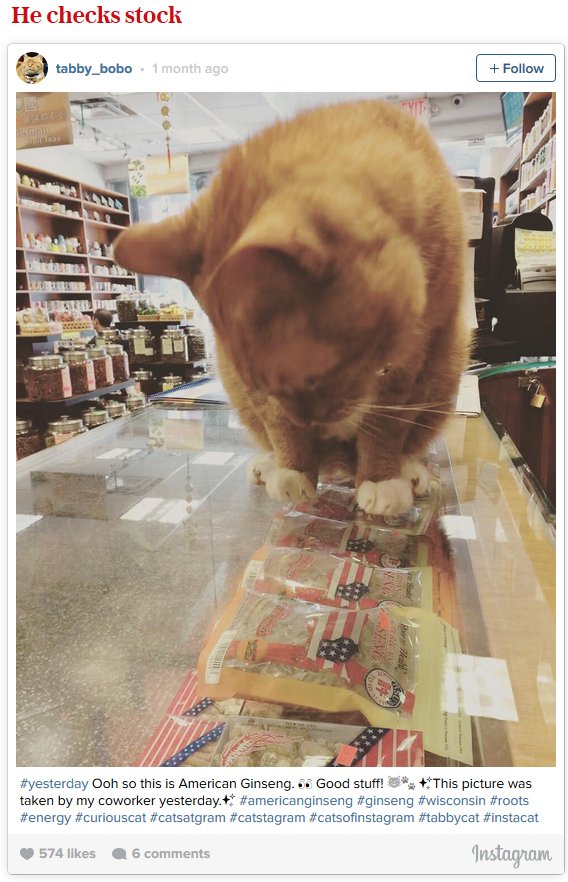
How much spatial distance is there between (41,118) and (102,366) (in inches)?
34.7

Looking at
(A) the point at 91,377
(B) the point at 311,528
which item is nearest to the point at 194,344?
(A) the point at 91,377

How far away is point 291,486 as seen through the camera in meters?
0.72

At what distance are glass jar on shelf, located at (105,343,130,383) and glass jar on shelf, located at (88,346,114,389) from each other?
0.01 metres

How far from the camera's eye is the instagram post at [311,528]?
1.25ft

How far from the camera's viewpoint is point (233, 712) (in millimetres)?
429

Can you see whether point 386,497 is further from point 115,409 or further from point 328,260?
point 115,409

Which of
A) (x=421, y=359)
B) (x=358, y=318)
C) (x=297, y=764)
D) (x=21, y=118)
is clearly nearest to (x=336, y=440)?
(x=421, y=359)

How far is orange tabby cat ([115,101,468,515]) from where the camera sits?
0.42 metres

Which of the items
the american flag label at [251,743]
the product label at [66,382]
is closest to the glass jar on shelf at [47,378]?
the product label at [66,382]

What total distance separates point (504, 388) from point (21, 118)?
919mm
